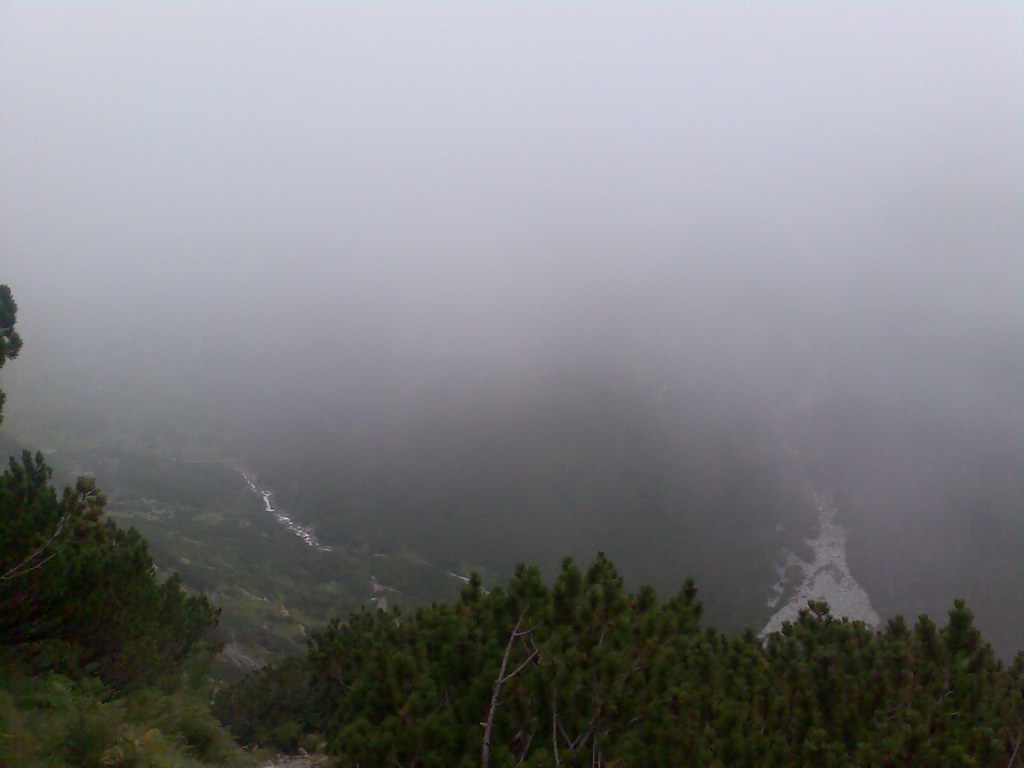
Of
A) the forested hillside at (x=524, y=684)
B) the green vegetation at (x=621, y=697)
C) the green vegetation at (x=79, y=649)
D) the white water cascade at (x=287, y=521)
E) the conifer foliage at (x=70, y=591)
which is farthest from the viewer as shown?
the white water cascade at (x=287, y=521)

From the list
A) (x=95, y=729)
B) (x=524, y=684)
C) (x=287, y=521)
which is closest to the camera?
(x=524, y=684)

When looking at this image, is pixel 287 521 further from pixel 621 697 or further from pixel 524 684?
pixel 621 697

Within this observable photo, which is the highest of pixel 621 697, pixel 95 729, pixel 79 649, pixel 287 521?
pixel 287 521

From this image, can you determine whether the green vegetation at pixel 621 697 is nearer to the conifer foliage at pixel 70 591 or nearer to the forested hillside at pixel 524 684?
the forested hillside at pixel 524 684

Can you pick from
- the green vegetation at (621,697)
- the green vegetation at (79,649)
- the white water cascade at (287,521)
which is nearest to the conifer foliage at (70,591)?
the green vegetation at (79,649)

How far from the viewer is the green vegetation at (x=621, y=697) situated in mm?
9633

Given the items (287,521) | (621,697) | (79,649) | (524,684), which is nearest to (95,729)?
(79,649)

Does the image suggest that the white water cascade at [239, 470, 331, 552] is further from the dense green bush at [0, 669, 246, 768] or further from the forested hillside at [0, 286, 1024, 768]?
the forested hillside at [0, 286, 1024, 768]

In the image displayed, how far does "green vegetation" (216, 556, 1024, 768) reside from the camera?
9.63 m

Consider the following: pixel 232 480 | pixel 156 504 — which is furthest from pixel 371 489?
pixel 156 504

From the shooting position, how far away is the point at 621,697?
399 inches

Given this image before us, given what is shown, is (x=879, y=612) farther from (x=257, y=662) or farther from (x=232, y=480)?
(x=232, y=480)

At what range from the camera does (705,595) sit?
443ft

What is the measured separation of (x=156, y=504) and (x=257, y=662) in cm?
10017
